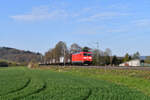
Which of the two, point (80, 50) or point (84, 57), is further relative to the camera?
point (80, 50)

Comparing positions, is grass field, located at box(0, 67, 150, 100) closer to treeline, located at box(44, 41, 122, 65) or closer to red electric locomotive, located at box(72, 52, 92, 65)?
red electric locomotive, located at box(72, 52, 92, 65)

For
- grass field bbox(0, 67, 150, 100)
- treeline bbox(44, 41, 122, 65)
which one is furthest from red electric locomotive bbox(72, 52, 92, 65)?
grass field bbox(0, 67, 150, 100)

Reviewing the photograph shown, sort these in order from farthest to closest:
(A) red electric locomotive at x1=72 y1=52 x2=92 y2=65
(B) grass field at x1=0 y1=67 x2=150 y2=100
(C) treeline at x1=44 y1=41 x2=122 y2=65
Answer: (C) treeline at x1=44 y1=41 x2=122 y2=65, (A) red electric locomotive at x1=72 y1=52 x2=92 y2=65, (B) grass field at x1=0 y1=67 x2=150 y2=100

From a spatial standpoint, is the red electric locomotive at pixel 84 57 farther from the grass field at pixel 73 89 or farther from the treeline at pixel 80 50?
the grass field at pixel 73 89

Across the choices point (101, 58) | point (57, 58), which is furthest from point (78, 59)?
point (57, 58)

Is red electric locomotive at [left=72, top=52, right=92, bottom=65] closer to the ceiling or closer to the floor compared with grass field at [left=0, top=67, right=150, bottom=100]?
closer to the ceiling

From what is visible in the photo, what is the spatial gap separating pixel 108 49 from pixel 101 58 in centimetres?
434

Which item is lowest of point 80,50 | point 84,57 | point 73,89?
point 73,89

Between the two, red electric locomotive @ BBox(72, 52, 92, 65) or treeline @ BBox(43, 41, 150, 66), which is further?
treeline @ BBox(43, 41, 150, 66)

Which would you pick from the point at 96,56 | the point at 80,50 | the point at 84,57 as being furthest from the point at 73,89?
the point at 80,50

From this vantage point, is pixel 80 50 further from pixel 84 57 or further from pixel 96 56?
pixel 84 57

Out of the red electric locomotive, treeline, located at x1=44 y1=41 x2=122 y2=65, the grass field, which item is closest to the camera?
the grass field

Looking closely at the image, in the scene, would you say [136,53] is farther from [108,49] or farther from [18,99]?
[18,99]

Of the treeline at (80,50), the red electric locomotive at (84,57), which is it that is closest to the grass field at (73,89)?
the red electric locomotive at (84,57)
